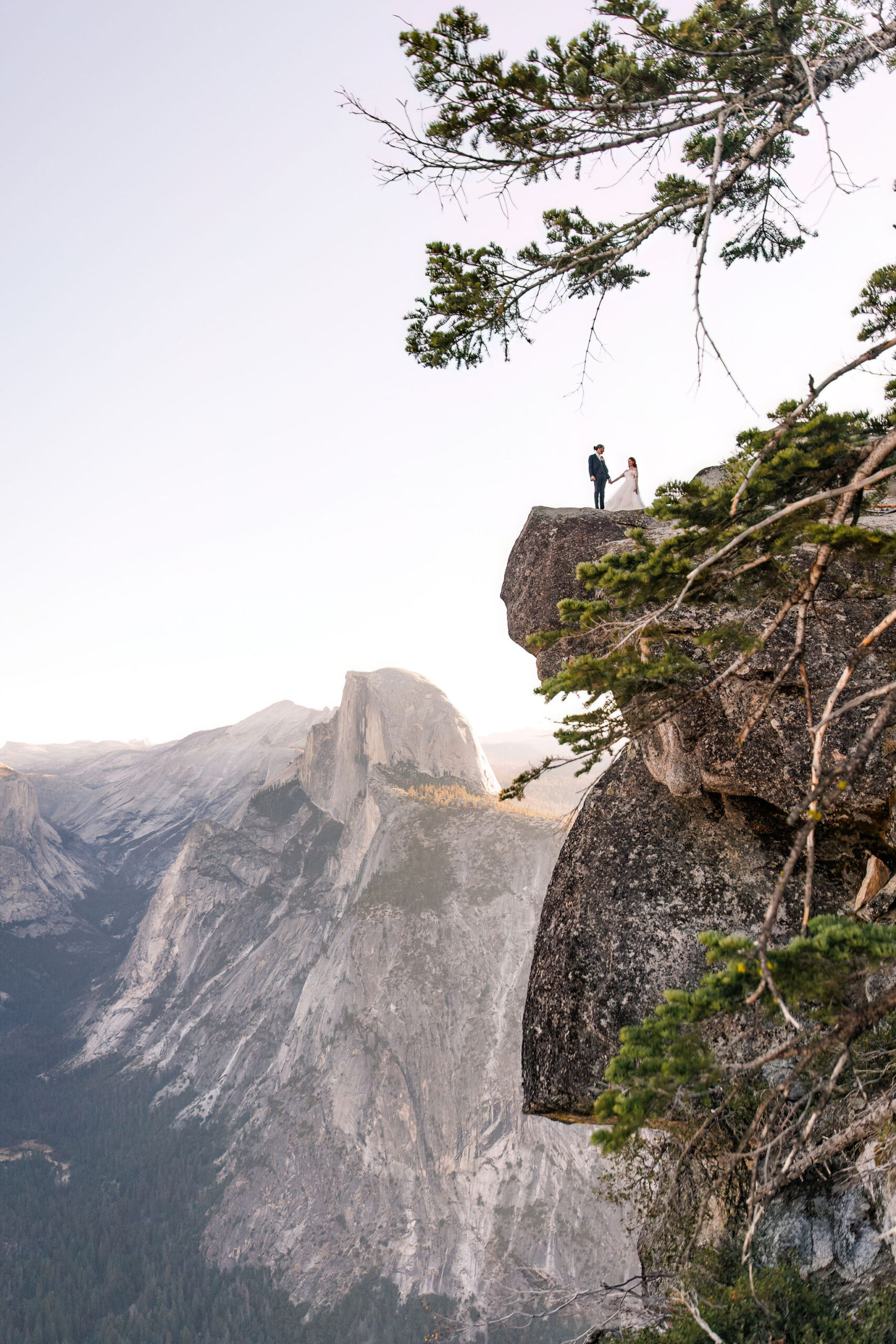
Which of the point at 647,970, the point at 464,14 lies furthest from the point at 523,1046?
the point at 464,14

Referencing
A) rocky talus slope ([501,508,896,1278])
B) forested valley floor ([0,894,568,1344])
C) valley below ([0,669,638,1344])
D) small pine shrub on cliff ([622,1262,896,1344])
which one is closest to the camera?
small pine shrub on cliff ([622,1262,896,1344])

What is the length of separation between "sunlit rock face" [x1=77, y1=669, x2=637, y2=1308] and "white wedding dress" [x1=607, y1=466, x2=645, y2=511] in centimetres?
3809

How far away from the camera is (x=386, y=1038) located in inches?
1919

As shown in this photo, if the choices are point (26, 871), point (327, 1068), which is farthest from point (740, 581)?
point (26, 871)

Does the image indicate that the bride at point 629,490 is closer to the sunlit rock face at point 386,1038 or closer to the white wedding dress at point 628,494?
the white wedding dress at point 628,494

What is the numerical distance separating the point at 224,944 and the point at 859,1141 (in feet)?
240

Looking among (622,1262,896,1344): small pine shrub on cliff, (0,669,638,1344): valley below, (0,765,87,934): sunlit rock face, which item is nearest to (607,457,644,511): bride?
(622,1262,896,1344): small pine shrub on cliff

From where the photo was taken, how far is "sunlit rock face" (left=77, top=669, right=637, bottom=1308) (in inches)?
1655

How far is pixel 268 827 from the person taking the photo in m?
79.0

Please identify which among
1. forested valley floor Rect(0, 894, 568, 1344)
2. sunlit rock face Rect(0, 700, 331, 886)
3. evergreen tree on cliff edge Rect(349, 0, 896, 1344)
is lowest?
forested valley floor Rect(0, 894, 568, 1344)

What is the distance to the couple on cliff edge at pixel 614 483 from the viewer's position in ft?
43.8

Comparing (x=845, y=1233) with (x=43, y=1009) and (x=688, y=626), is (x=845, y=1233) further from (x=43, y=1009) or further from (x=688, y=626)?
(x=43, y=1009)

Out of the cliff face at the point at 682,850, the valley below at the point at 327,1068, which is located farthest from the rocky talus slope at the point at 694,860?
the valley below at the point at 327,1068

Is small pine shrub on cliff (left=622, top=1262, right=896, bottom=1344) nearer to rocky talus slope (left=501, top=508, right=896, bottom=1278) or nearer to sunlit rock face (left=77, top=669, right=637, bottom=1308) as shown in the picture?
rocky talus slope (left=501, top=508, right=896, bottom=1278)
